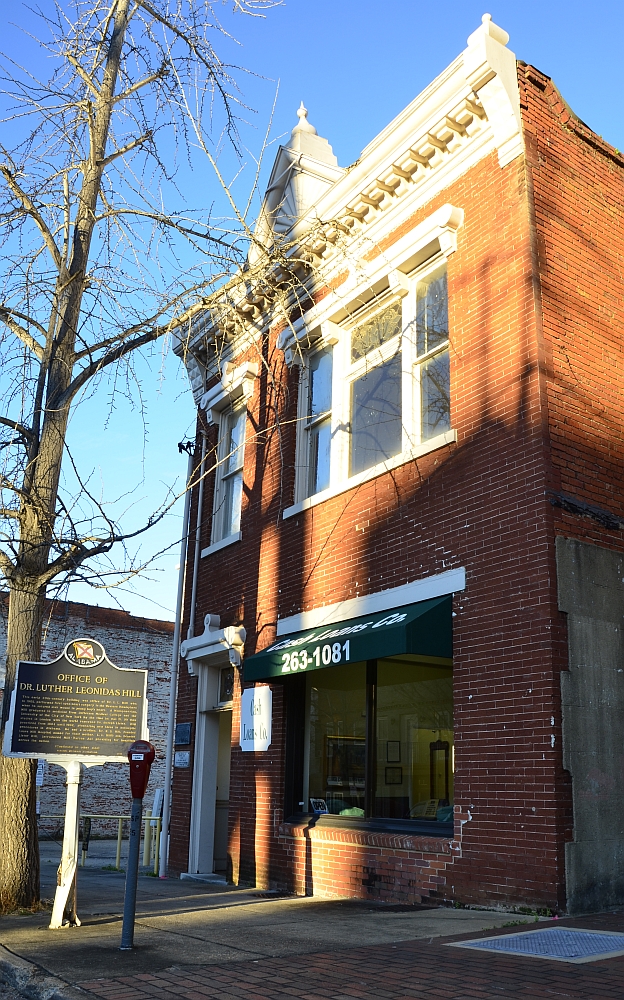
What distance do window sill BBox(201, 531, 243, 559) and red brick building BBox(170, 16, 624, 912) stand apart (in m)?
0.22

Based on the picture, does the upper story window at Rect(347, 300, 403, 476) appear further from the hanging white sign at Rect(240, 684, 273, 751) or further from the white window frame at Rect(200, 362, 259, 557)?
the hanging white sign at Rect(240, 684, 273, 751)

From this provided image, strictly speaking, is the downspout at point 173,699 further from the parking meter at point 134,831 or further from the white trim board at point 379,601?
the parking meter at point 134,831

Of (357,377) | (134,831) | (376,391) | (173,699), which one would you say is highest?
(357,377)

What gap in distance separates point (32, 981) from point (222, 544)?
8532 millimetres

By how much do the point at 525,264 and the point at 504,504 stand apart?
235cm

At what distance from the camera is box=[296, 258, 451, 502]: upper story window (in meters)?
10.1

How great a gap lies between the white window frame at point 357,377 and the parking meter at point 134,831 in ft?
14.4

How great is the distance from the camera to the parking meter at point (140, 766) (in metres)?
6.73

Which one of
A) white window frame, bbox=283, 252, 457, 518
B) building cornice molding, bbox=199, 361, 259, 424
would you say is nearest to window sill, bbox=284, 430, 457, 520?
white window frame, bbox=283, 252, 457, 518

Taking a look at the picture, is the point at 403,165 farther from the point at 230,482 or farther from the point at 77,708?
the point at 77,708

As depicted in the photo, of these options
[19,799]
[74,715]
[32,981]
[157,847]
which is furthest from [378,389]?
[157,847]

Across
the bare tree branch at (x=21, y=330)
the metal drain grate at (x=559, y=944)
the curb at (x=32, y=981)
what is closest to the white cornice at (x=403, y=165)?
the bare tree branch at (x=21, y=330)

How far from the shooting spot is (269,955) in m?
6.06

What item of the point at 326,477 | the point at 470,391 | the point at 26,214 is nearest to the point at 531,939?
the point at 470,391
